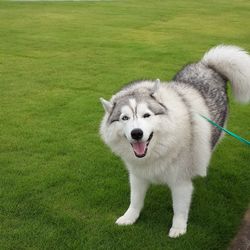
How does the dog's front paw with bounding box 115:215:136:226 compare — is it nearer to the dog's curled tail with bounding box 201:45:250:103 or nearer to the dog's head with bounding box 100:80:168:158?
the dog's head with bounding box 100:80:168:158

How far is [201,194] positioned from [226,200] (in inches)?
9.8

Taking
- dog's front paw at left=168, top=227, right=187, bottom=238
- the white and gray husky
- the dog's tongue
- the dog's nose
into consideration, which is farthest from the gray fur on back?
the dog's nose

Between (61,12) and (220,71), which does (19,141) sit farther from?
(61,12)

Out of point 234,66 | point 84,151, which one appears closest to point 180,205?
point 234,66

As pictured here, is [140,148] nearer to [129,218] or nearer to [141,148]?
[141,148]

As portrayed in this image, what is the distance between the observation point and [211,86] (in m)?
3.81

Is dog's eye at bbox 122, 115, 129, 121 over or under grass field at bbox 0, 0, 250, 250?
over

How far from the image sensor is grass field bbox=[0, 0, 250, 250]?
135 inches

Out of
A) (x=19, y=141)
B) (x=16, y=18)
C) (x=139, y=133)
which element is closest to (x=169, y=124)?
(x=139, y=133)

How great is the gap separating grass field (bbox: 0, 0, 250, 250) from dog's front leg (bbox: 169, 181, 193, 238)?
0.08m

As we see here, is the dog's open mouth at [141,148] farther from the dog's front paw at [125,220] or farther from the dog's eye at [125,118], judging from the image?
the dog's front paw at [125,220]

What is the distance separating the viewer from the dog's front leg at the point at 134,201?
3.49 m

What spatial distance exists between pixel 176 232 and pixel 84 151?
1782 mm

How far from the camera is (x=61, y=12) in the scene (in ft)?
47.8
